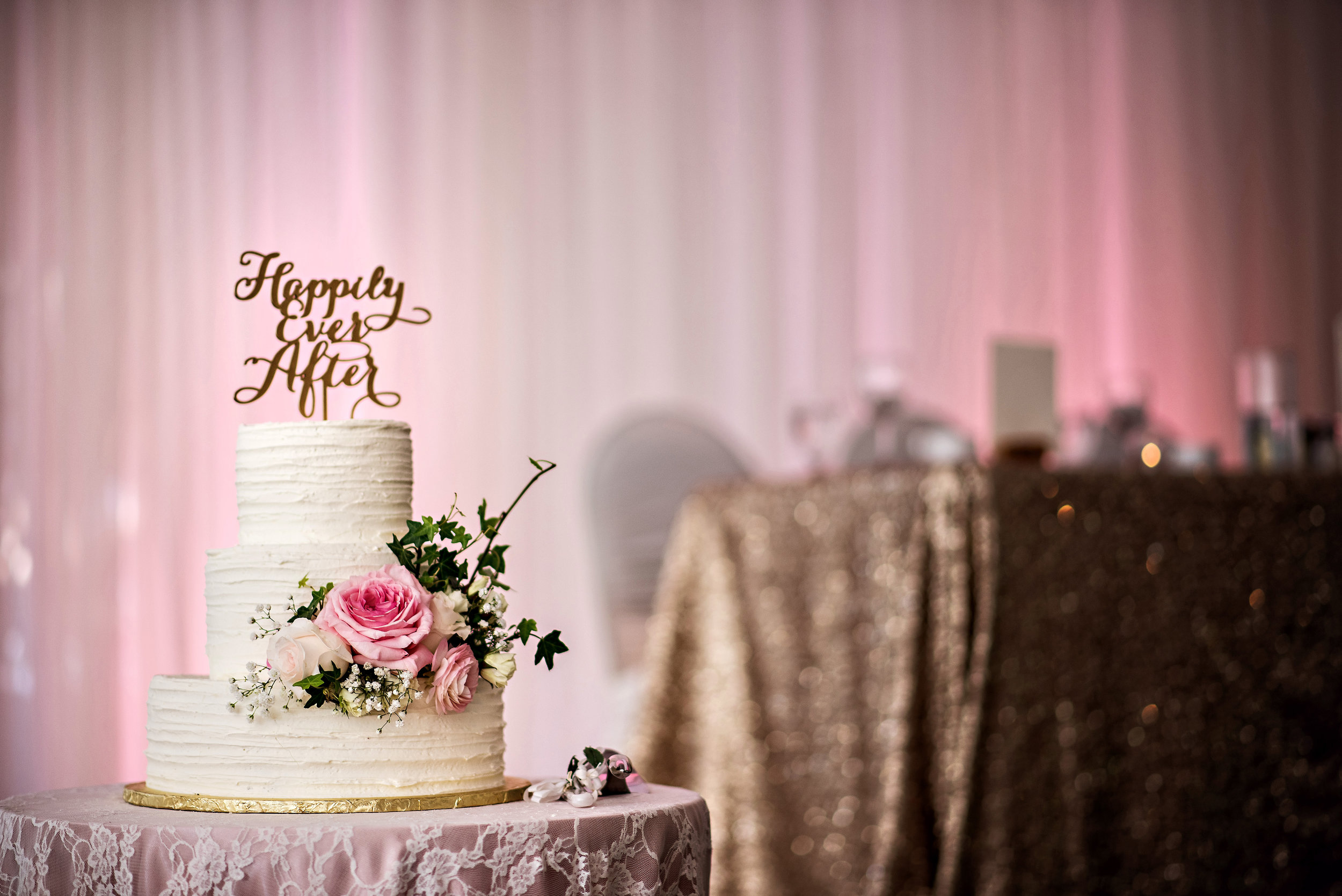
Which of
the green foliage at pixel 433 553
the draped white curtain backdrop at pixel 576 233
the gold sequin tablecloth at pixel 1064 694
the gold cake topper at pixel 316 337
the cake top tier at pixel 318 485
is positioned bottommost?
the gold sequin tablecloth at pixel 1064 694

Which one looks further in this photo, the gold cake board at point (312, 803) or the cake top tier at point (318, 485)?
the cake top tier at point (318, 485)

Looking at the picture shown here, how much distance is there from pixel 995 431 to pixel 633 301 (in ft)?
7.90

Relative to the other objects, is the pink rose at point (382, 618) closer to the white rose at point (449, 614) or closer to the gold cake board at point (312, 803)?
the white rose at point (449, 614)

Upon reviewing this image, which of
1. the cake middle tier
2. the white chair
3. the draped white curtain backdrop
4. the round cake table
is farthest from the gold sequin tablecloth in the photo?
the draped white curtain backdrop

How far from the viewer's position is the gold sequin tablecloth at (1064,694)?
223 cm

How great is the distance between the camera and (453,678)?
130cm

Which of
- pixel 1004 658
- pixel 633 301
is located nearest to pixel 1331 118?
pixel 633 301

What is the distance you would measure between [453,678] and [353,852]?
0.70 feet

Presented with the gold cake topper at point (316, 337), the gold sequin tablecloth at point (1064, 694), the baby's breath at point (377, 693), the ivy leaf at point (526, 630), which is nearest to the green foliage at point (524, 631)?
the ivy leaf at point (526, 630)

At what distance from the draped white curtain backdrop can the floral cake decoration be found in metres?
2.38

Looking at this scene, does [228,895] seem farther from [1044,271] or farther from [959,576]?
[1044,271]

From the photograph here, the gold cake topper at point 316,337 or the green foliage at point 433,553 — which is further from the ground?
the gold cake topper at point 316,337

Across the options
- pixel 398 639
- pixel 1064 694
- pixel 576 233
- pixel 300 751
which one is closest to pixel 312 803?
pixel 300 751

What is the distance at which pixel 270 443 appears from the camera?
1401 mm
